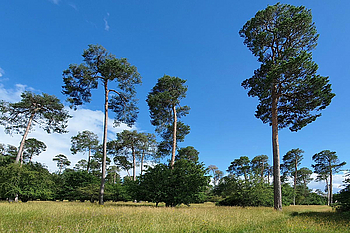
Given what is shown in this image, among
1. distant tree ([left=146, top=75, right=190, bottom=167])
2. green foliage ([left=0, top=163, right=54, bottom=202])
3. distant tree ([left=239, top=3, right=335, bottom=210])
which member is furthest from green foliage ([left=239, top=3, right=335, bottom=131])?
green foliage ([left=0, top=163, right=54, bottom=202])

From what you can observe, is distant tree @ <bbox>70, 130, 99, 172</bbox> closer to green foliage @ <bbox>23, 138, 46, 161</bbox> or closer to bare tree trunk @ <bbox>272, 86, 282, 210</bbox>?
green foliage @ <bbox>23, 138, 46, 161</bbox>

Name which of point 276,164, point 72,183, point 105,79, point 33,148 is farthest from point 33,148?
point 276,164

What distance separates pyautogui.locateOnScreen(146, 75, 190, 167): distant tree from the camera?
16.3 m

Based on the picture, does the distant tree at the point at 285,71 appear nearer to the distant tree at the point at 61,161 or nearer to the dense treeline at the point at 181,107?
the dense treeline at the point at 181,107

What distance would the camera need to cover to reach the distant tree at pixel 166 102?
1631cm

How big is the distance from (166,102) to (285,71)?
9.53 meters

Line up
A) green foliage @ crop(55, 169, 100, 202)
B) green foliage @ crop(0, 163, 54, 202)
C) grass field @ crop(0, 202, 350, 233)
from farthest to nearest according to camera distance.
→ green foliage @ crop(55, 169, 100, 202) → green foliage @ crop(0, 163, 54, 202) → grass field @ crop(0, 202, 350, 233)

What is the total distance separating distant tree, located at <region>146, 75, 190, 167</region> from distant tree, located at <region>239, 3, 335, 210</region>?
5781mm

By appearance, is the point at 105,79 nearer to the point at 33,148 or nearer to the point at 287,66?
the point at 287,66

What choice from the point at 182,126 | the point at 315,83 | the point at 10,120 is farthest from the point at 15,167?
the point at 315,83

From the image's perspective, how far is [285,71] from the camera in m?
12.0

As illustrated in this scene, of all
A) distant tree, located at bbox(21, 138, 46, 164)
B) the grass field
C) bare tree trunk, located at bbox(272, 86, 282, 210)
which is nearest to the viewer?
the grass field

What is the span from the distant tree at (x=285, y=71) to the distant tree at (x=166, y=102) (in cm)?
578

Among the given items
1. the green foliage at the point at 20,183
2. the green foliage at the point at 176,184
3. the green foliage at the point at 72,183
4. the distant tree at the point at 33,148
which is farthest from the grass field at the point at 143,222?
the distant tree at the point at 33,148
